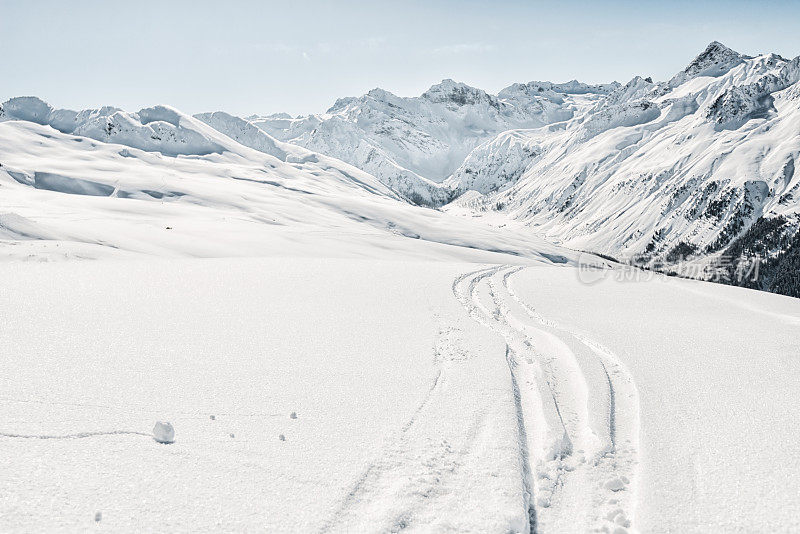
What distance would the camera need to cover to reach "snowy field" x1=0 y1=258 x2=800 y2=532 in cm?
584

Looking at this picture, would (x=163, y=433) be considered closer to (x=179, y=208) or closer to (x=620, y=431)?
(x=620, y=431)

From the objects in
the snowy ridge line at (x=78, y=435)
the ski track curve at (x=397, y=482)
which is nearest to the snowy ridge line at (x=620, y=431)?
the ski track curve at (x=397, y=482)

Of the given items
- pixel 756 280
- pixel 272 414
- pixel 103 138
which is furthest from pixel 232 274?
pixel 103 138

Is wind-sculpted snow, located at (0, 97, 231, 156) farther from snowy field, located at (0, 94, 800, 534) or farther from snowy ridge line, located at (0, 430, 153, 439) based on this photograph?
snowy ridge line, located at (0, 430, 153, 439)

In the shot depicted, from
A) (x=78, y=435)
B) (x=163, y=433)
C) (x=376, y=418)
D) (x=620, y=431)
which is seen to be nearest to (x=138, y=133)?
(x=78, y=435)

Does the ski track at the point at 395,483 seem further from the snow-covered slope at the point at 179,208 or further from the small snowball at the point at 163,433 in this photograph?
the snow-covered slope at the point at 179,208

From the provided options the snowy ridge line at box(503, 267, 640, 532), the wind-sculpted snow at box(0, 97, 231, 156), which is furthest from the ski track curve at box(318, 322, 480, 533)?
the wind-sculpted snow at box(0, 97, 231, 156)

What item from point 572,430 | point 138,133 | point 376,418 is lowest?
point 376,418

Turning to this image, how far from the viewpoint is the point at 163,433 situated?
680 centimetres

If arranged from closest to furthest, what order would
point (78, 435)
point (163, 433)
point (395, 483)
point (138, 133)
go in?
point (395, 483) → point (78, 435) → point (163, 433) → point (138, 133)

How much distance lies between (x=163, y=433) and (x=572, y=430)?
7440mm

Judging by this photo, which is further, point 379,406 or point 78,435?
point 379,406

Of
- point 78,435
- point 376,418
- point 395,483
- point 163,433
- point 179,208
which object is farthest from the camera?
point 179,208

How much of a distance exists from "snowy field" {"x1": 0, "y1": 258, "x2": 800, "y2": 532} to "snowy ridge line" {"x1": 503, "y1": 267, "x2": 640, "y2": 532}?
1.5 inches
